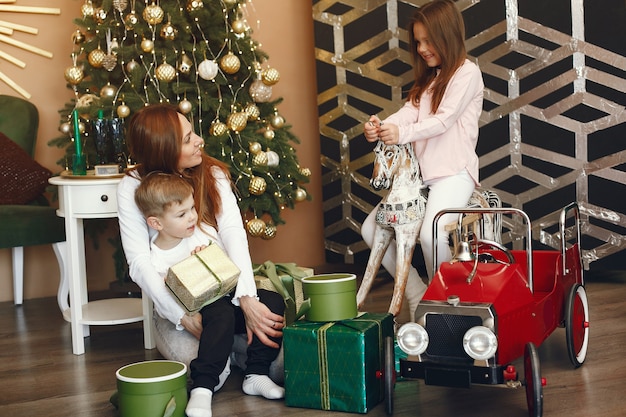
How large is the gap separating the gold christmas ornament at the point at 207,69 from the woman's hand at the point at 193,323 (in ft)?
5.25

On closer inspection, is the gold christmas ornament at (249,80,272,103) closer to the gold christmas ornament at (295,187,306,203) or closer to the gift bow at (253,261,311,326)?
the gold christmas ornament at (295,187,306,203)

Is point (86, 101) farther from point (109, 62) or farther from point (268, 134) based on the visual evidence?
point (268, 134)

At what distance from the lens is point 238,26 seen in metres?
4.10

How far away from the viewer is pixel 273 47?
495 cm

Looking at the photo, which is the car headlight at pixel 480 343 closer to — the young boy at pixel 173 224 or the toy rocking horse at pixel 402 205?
the young boy at pixel 173 224

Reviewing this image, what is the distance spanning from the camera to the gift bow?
2.89m

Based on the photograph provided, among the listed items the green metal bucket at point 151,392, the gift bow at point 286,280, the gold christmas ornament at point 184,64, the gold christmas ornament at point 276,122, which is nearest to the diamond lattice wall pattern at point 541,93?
the gold christmas ornament at point 276,122

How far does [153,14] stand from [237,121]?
0.62m

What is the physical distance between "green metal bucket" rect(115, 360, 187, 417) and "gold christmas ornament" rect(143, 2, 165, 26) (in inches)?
79.5

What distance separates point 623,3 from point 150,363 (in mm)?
2779

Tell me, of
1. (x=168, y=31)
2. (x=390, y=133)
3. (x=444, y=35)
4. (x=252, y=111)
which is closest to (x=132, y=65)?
(x=168, y=31)

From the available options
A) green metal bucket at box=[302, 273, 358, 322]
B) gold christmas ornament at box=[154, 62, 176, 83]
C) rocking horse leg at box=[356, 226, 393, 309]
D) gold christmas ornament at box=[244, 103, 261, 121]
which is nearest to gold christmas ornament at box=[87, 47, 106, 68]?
gold christmas ornament at box=[154, 62, 176, 83]

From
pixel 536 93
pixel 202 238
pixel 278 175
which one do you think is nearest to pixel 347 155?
pixel 278 175

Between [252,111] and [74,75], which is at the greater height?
[74,75]
